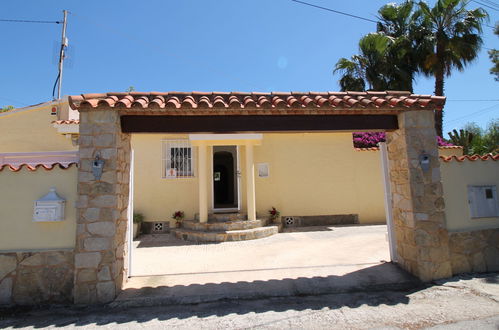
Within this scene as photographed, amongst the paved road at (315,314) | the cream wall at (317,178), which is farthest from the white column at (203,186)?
the paved road at (315,314)

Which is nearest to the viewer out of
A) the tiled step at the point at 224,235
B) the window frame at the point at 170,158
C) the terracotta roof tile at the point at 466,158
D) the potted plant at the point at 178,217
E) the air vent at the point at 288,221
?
the terracotta roof tile at the point at 466,158

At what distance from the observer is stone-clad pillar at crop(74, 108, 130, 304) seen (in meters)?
4.02

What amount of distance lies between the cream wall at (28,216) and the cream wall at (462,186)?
A: 21.0 feet

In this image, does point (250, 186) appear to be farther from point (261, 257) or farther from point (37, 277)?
point (37, 277)

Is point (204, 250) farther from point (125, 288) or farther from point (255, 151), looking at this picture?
point (255, 151)

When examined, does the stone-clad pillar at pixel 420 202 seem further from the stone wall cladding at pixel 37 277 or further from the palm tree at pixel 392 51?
the palm tree at pixel 392 51

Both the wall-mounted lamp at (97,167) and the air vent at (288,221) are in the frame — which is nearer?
the wall-mounted lamp at (97,167)

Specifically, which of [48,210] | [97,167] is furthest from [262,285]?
[48,210]

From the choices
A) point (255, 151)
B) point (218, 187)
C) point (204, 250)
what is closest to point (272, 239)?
point (204, 250)

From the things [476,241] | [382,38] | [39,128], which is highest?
[382,38]

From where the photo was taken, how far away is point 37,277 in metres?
4.08

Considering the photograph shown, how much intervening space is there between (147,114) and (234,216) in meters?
5.55

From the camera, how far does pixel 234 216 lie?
9281mm

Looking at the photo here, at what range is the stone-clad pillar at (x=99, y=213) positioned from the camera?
158 inches
